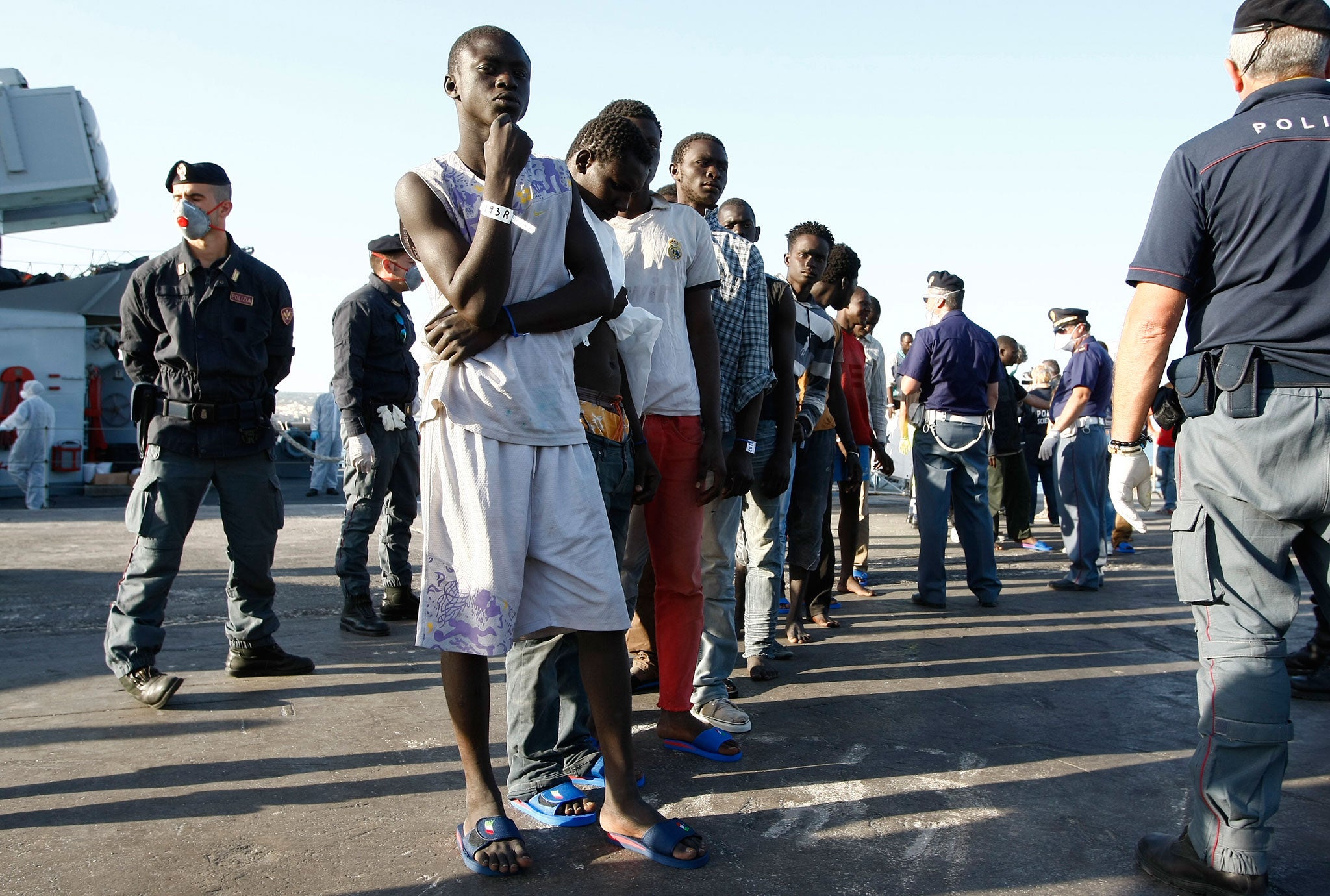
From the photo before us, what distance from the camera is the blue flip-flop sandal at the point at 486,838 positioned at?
8.44 ft

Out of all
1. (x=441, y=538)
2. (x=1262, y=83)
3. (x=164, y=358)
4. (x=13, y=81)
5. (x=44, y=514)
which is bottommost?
(x=44, y=514)

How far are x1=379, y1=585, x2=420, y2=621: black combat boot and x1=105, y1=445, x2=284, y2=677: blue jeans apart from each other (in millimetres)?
1336

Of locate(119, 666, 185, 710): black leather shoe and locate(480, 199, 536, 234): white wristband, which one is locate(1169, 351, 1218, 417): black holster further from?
locate(119, 666, 185, 710): black leather shoe

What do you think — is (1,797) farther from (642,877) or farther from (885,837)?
(885,837)

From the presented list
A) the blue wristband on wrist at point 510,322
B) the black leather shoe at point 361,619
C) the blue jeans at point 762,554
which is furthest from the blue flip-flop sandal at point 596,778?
the black leather shoe at point 361,619

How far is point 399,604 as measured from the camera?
5.98m

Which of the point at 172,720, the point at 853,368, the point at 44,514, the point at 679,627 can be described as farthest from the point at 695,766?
the point at 44,514

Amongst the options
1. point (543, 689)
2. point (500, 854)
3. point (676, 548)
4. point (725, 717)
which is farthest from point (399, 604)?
point (500, 854)

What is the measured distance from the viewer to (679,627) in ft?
11.7

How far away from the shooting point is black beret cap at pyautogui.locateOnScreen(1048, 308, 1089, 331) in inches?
322

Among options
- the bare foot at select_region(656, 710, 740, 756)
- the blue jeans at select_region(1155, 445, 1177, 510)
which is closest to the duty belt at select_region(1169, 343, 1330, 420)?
the bare foot at select_region(656, 710, 740, 756)

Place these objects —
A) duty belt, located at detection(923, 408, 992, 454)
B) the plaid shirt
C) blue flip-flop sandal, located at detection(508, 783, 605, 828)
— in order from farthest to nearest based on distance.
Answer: duty belt, located at detection(923, 408, 992, 454) → the plaid shirt → blue flip-flop sandal, located at detection(508, 783, 605, 828)

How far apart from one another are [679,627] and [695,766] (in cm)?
48

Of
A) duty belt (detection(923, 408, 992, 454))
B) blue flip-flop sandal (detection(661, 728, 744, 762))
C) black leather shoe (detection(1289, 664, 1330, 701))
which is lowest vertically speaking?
black leather shoe (detection(1289, 664, 1330, 701))
